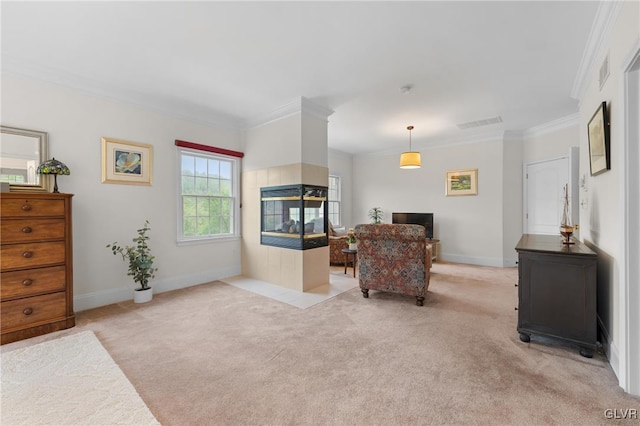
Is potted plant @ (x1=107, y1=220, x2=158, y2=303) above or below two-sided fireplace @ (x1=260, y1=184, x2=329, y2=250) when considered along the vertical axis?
below

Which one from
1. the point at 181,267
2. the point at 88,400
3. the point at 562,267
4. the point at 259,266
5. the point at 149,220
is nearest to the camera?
the point at 88,400

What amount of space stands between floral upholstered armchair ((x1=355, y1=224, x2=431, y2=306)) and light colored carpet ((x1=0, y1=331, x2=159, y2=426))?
270 cm

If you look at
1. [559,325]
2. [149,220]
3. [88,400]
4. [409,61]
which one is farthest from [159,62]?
[559,325]

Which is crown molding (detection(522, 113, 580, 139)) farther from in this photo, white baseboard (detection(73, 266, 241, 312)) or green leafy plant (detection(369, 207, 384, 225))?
white baseboard (detection(73, 266, 241, 312))

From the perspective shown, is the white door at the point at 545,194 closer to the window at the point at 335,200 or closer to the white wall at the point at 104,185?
the window at the point at 335,200

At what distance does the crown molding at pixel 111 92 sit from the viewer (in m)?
2.93

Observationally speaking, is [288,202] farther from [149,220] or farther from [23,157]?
[23,157]

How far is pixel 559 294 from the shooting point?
2328 millimetres

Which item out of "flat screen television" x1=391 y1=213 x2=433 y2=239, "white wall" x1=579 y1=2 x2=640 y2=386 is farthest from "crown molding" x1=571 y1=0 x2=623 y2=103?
"flat screen television" x1=391 y1=213 x2=433 y2=239

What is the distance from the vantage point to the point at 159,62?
9.73ft

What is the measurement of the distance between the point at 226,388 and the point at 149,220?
2.93 metres

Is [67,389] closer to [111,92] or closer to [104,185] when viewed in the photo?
[104,185]

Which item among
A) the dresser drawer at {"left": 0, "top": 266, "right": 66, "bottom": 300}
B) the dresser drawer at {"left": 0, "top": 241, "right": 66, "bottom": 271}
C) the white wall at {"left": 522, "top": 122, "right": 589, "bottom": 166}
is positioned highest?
the white wall at {"left": 522, "top": 122, "right": 589, "bottom": 166}

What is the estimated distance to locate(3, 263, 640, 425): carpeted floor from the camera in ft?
5.47
